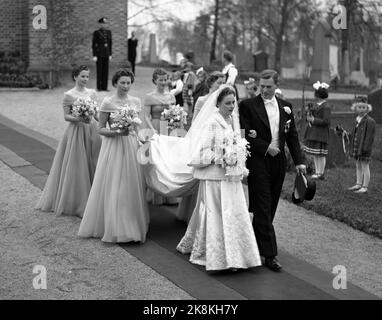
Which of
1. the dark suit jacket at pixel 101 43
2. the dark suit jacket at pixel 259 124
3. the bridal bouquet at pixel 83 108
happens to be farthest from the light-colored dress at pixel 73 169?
the dark suit jacket at pixel 101 43

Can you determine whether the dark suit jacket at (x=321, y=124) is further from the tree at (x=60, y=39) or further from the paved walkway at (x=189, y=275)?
the tree at (x=60, y=39)

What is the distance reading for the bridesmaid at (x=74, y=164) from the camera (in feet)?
30.9

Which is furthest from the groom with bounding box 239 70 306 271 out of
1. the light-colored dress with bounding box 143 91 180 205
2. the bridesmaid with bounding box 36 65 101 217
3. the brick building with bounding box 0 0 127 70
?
the brick building with bounding box 0 0 127 70

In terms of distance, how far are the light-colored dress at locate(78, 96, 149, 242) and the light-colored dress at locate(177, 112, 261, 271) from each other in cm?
112

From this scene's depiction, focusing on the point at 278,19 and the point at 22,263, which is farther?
the point at 278,19

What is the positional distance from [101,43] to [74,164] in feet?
43.1

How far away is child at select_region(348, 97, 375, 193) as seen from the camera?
11102 mm

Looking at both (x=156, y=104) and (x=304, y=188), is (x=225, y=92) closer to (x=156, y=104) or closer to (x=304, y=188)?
(x=304, y=188)

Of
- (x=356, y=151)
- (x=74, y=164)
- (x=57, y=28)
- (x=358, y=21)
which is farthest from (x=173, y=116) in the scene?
(x=358, y=21)

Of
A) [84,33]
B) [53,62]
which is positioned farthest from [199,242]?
[84,33]

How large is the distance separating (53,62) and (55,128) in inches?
328

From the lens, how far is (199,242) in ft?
24.0
